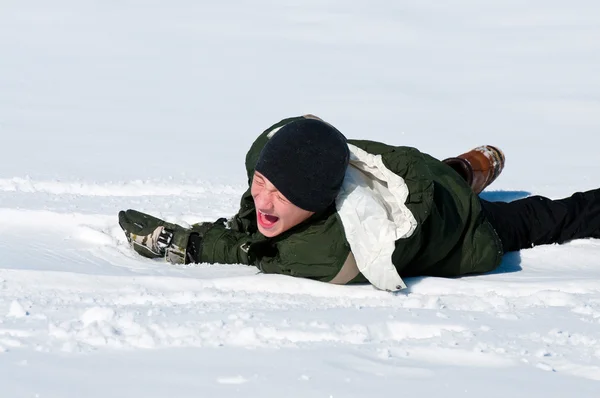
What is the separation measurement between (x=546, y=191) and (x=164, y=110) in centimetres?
282

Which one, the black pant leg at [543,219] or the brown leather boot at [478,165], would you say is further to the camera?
the brown leather boot at [478,165]

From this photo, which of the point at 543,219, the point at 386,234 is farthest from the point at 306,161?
the point at 543,219

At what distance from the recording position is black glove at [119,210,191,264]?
11.3 ft

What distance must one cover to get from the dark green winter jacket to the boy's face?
0.22ft

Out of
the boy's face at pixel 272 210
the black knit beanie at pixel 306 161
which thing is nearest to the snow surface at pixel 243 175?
the boy's face at pixel 272 210

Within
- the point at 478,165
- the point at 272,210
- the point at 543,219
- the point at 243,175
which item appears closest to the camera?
the point at 272,210

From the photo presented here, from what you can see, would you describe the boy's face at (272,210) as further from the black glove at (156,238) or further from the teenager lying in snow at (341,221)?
the black glove at (156,238)

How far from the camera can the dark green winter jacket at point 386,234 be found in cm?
299

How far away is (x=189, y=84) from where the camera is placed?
23.5 ft

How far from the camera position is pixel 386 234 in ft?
9.68

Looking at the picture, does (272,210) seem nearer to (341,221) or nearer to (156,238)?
(341,221)

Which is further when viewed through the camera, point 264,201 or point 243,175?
point 243,175

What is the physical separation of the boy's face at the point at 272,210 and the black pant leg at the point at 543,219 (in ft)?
3.23

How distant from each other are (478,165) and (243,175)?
1458mm
